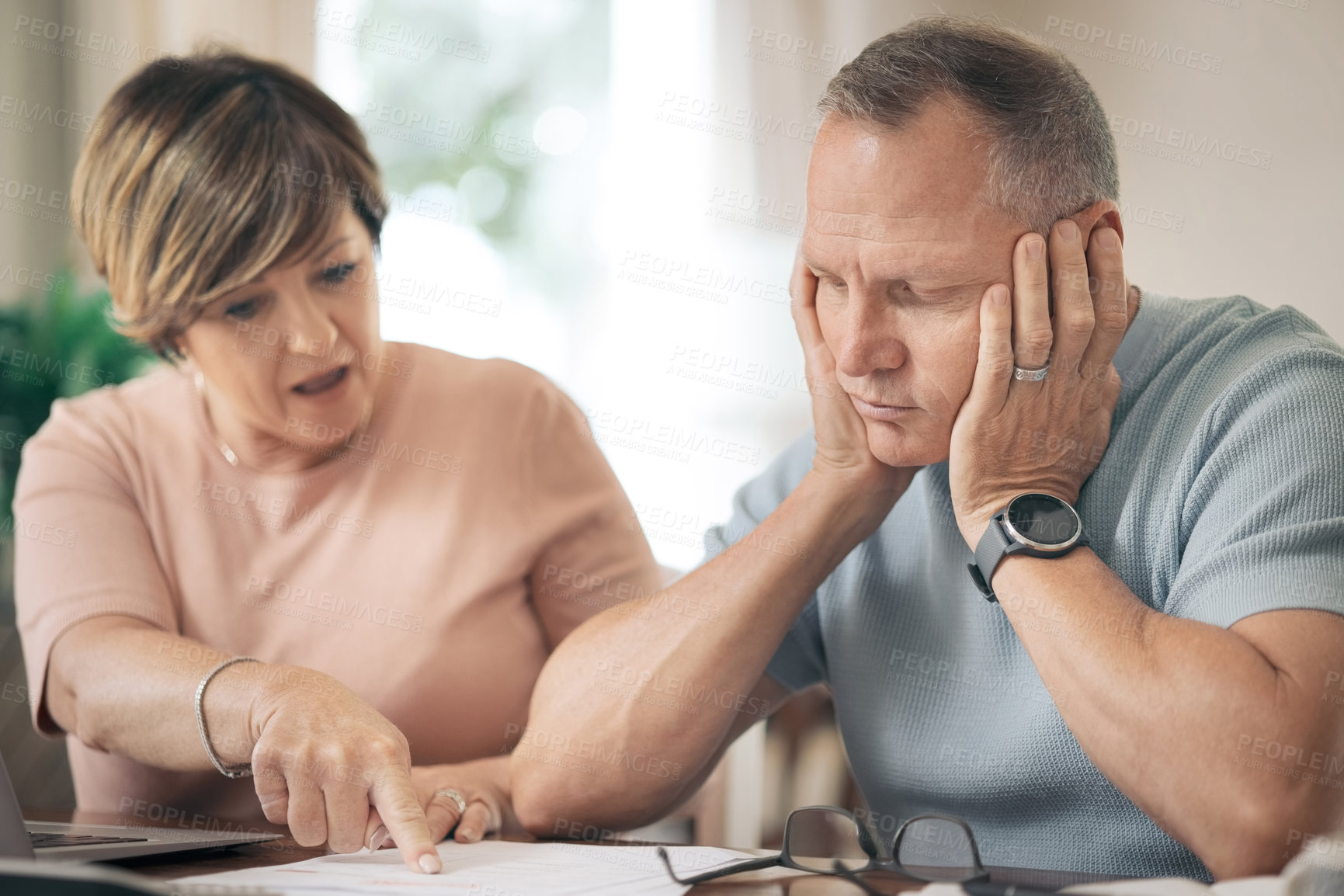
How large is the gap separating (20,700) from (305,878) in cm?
115

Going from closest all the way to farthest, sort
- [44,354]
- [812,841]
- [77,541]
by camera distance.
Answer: [812,841] < [77,541] < [44,354]

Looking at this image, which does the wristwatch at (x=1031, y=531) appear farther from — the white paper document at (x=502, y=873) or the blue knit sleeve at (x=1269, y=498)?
the white paper document at (x=502, y=873)

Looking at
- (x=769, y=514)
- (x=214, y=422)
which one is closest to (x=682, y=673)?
(x=769, y=514)

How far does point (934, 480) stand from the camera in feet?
3.76

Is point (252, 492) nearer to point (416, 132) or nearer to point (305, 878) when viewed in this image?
point (416, 132)

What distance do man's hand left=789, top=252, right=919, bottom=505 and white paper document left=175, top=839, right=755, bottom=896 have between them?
41 centimetres

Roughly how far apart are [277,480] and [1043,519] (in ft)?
3.27

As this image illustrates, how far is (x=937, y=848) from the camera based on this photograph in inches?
36.1

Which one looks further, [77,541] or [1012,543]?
[77,541]

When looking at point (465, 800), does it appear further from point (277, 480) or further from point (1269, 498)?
point (1269, 498)

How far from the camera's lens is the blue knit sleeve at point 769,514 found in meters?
1.21

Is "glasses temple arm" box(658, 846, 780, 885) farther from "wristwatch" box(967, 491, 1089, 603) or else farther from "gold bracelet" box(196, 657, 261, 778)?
"gold bracelet" box(196, 657, 261, 778)

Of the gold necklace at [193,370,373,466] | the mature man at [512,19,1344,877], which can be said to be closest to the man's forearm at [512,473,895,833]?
the mature man at [512,19,1344,877]

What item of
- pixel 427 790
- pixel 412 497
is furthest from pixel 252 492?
pixel 427 790
